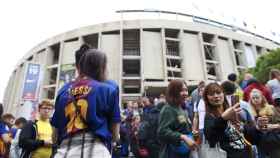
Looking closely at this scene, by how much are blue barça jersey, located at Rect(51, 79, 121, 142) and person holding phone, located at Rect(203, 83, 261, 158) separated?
40.8 inches

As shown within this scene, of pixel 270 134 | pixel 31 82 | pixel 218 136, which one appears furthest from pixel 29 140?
pixel 31 82

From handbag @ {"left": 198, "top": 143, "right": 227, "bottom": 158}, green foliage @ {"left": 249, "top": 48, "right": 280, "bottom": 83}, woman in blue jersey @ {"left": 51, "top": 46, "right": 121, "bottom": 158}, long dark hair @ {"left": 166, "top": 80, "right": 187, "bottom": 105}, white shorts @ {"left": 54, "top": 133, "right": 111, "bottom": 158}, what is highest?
green foliage @ {"left": 249, "top": 48, "right": 280, "bottom": 83}

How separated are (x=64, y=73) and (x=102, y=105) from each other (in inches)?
1462

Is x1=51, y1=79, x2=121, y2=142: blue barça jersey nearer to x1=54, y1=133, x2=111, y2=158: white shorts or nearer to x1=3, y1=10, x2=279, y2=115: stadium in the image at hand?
x1=54, y1=133, x2=111, y2=158: white shorts

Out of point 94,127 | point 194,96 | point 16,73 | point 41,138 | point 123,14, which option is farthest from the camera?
point 16,73

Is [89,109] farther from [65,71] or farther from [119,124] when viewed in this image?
[65,71]

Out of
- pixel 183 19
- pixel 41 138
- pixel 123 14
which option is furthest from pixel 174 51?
A: pixel 41 138

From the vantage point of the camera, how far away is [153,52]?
39281 millimetres

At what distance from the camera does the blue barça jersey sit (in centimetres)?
230

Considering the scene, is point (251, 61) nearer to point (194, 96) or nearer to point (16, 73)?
point (16, 73)

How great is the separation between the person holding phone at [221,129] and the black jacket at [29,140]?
82.9 inches

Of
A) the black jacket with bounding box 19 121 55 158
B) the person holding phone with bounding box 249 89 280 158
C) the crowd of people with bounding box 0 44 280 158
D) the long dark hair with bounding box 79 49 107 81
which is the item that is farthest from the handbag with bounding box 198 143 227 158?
the black jacket with bounding box 19 121 55 158

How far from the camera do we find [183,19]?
44.9 m

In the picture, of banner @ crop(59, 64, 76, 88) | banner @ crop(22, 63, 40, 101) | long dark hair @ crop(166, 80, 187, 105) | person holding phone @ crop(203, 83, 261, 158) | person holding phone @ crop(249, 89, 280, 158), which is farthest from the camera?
banner @ crop(59, 64, 76, 88)
